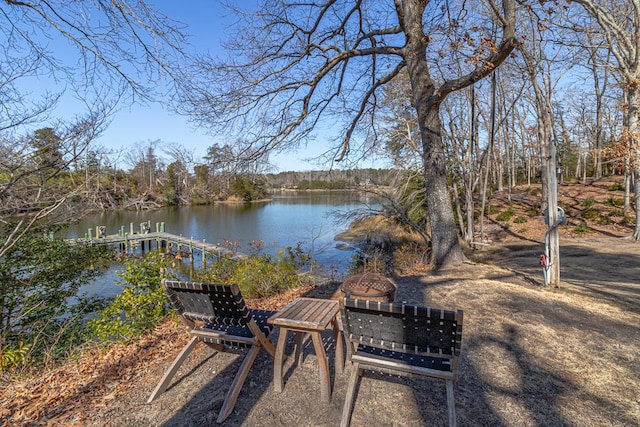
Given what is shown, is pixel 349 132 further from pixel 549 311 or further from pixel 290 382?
pixel 290 382

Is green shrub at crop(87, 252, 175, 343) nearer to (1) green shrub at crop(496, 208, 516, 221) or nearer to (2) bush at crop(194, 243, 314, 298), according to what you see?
(2) bush at crop(194, 243, 314, 298)

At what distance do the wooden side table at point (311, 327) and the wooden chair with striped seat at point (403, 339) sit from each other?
0.23m

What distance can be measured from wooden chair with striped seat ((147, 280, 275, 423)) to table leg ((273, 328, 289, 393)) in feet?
0.20

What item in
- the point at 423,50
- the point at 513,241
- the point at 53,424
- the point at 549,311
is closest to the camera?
the point at 53,424

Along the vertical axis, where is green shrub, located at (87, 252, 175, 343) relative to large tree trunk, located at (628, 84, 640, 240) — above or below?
below

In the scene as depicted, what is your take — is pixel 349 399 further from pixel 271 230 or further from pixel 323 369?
pixel 271 230

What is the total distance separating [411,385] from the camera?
8.19 feet

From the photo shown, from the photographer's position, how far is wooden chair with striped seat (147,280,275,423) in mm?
2199

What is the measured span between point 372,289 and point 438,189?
411cm

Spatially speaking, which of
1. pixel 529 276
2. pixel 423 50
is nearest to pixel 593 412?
pixel 529 276

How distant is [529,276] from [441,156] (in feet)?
9.26

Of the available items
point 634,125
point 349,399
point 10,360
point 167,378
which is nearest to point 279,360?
point 349,399

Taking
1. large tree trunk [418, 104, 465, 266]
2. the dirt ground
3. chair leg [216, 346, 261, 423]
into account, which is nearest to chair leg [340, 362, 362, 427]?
the dirt ground

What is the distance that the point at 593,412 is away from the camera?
2.16m
